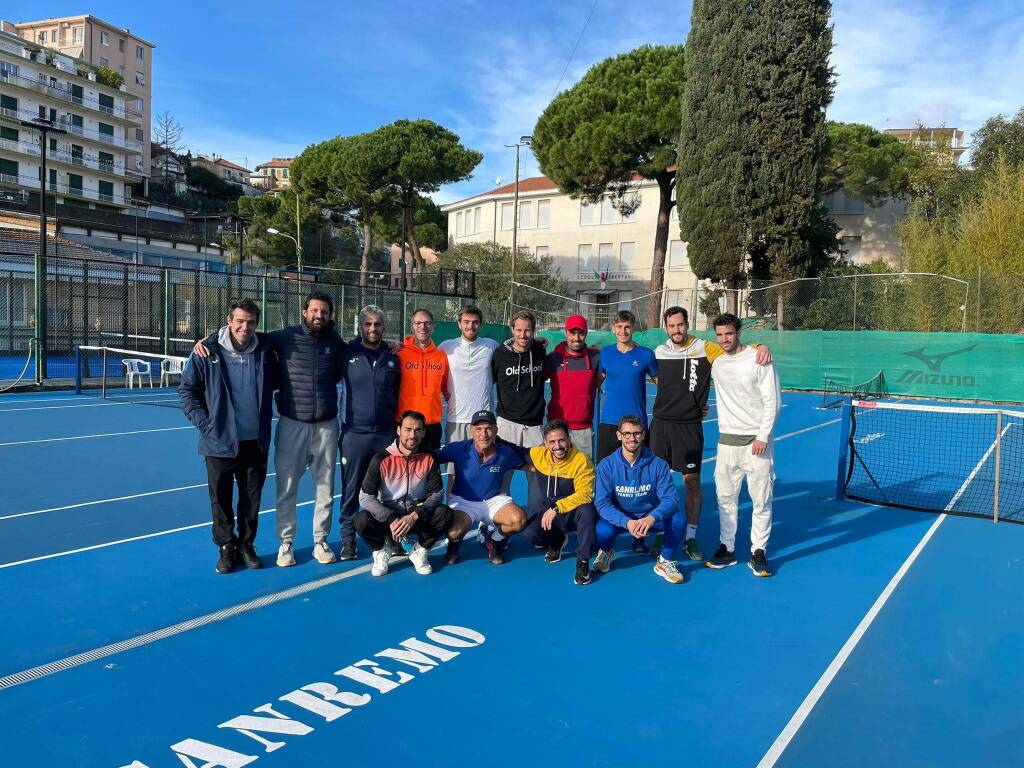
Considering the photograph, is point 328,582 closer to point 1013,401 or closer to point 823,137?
point 1013,401

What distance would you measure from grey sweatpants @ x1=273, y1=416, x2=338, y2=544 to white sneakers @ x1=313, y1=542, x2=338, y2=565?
0.04 m

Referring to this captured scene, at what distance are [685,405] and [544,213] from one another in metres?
46.9

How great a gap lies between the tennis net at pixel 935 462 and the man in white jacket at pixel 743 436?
8.82ft

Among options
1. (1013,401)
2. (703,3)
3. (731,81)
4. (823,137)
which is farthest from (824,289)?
(703,3)

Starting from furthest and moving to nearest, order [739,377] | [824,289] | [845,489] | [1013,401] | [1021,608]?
[824,289] < [1013,401] < [845,489] < [739,377] < [1021,608]

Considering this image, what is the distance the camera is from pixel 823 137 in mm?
25812

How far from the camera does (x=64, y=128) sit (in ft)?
202

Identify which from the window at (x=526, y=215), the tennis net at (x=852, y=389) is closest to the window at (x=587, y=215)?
the window at (x=526, y=215)

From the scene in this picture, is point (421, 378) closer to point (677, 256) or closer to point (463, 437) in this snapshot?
point (463, 437)

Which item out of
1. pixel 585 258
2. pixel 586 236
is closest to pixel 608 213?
pixel 586 236

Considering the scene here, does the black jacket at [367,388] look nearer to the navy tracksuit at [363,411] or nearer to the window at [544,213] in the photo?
the navy tracksuit at [363,411]

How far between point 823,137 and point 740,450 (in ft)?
77.3

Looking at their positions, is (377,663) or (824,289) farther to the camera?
(824,289)

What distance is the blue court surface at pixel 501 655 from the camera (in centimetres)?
329
